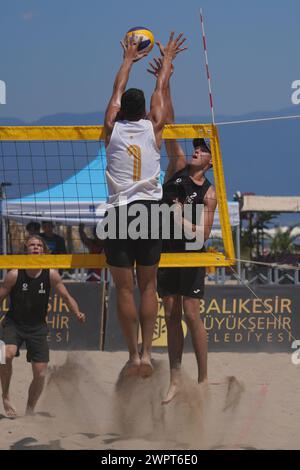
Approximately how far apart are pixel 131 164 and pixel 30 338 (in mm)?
2202

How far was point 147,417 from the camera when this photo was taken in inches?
240

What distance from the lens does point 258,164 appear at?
13788cm

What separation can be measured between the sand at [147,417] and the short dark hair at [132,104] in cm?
180

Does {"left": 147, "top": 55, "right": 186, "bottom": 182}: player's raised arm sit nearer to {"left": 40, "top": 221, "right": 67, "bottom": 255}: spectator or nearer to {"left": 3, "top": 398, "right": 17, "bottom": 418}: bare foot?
{"left": 3, "top": 398, "right": 17, "bottom": 418}: bare foot

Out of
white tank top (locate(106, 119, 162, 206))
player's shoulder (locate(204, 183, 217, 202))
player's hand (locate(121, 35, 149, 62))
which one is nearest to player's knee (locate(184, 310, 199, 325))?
player's shoulder (locate(204, 183, 217, 202))

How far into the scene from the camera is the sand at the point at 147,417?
229 inches

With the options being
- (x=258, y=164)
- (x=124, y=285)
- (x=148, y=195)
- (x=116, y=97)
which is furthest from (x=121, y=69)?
(x=258, y=164)

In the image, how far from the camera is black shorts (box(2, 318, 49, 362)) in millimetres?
7078

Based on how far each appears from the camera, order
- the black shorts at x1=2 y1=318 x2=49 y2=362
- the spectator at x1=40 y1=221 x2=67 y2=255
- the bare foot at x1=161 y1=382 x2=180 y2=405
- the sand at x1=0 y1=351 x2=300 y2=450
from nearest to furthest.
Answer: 1. the sand at x1=0 y1=351 x2=300 y2=450
2. the bare foot at x1=161 y1=382 x2=180 y2=405
3. the black shorts at x1=2 y1=318 x2=49 y2=362
4. the spectator at x1=40 y1=221 x2=67 y2=255

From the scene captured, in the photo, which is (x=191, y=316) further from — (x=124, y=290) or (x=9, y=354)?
(x=9, y=354)

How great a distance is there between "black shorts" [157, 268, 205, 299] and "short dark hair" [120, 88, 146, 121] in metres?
1.33

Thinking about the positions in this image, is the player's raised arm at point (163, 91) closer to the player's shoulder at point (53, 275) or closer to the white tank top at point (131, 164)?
the white tank top at point (131, 164)

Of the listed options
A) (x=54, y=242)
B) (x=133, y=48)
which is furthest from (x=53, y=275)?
(x=54, y=242)
